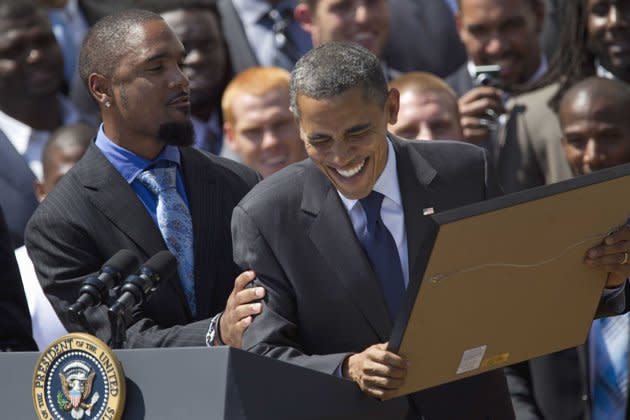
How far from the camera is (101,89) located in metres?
Answer: 5.18

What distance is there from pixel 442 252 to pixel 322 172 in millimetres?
841

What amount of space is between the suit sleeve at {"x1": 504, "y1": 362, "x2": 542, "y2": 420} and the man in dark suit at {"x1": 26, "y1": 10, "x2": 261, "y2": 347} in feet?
5.33

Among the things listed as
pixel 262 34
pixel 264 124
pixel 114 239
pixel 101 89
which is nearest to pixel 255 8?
pixel 262 34

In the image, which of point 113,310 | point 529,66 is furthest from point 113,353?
point 529,66

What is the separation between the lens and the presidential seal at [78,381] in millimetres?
3797

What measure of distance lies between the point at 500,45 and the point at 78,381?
3769 mm

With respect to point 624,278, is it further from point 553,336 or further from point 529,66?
point 529,66

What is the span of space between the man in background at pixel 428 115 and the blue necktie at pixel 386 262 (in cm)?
220

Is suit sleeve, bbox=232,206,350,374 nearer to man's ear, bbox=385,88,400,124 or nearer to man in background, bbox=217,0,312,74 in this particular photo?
man's ear, bbox=385,88,400,124

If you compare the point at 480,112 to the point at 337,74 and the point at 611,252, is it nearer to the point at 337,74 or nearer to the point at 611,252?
the point at 337,74

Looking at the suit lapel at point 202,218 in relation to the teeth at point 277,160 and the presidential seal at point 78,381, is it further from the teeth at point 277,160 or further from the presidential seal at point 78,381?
the teeth at point 277,160

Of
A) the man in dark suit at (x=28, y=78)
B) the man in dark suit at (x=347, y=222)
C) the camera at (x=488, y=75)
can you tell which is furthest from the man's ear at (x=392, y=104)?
the man in dark suit at (x=28, y=78)

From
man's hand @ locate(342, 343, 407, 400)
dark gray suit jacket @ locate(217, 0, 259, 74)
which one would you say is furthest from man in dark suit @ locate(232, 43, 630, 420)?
dark gray suit jacket @ locate(217, 0, 259, 74)

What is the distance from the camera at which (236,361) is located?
3693 mm
